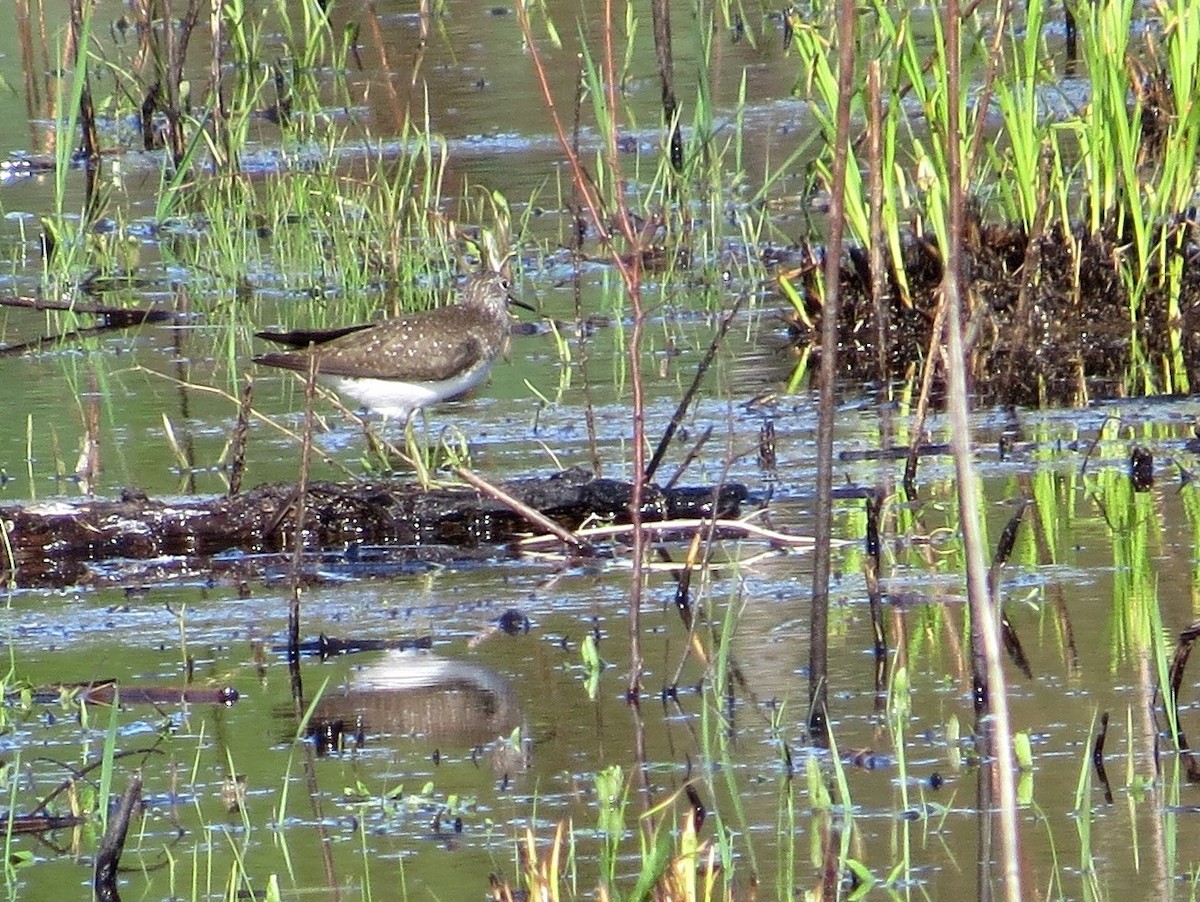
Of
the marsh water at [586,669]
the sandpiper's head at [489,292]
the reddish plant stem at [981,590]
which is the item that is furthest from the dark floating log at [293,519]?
the reddish plant stem at [981,590]

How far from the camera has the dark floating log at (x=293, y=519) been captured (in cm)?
639

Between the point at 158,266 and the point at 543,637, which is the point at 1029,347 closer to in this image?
the point at 543,637

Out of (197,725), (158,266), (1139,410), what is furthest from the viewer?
(158,266)

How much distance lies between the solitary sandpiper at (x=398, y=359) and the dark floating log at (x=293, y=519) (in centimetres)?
134

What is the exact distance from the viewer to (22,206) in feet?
42.5

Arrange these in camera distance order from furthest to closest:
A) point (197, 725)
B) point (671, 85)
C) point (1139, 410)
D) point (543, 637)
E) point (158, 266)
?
point (671, 85), point (158, 266), point (1139, 410), point (543, 637), point (197, 725)

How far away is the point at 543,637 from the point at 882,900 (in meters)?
1.83

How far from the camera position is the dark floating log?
6.39m

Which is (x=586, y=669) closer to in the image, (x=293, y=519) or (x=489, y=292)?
(x=293, y=519)

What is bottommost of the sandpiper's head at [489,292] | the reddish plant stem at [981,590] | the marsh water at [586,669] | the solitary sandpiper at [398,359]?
the marsh water at [586,669]

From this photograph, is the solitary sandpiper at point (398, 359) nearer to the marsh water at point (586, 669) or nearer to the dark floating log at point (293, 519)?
the marsh water at point (586, 669)

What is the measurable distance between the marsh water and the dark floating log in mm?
84

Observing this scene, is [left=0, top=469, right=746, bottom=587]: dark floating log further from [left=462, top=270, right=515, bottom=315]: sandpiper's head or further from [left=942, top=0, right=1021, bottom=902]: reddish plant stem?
[left=942, top=0, right=1021, bottom=902]: reddish plant stem

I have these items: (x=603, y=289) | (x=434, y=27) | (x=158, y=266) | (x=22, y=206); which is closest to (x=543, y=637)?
(x=603, y=289)
